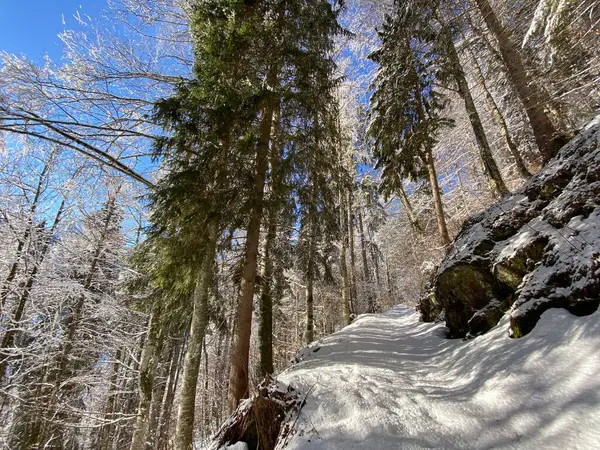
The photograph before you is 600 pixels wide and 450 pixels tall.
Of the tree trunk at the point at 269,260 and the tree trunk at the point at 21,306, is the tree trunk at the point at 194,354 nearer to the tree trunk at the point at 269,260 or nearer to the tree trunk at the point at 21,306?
the tree trunk at the point at 269,260

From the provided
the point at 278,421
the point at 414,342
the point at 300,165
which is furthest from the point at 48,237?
the point at 414,342

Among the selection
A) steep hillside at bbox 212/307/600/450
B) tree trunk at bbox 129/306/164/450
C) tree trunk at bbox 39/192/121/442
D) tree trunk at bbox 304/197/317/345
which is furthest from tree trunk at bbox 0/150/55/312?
steep hillside at bbox 212/307/600/450

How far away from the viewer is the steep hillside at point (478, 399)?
204 centimetres

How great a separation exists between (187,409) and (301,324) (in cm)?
1617

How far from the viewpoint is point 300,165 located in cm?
548

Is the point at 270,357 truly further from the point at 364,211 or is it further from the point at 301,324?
the point at 364,211

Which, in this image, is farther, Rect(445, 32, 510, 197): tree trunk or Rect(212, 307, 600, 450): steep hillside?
Rect(445, 32, 510, 197): tree trunk

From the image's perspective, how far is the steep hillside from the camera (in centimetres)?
204

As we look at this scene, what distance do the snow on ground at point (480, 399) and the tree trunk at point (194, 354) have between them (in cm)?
172

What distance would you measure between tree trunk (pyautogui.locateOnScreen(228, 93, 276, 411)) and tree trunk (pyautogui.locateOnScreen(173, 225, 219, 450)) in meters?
0.55

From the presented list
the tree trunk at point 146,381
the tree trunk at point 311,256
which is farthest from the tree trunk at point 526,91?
the tree trunk at point 146,381

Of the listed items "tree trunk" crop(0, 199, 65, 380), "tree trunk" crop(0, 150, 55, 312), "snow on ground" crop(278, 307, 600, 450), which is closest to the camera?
"snow on ground" crop(278, 307, 600, 450)

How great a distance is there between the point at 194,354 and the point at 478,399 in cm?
370

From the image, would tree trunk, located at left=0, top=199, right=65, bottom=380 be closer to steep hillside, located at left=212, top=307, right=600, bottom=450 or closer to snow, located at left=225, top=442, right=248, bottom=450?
snow, located at left=225, top=442, right=248, bottom=450
